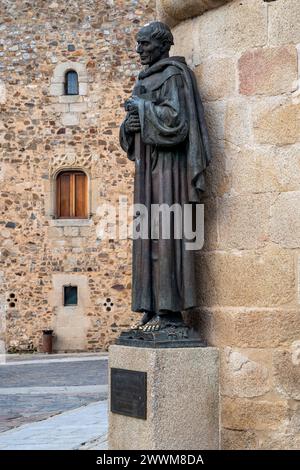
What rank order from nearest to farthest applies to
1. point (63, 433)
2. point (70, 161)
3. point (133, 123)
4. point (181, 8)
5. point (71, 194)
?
1. point (133, 123)
2. point (181, 8)
3. point (63, 433)
4. point (70, 161)
5. point (71, 194)

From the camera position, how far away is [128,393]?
454 centimetres

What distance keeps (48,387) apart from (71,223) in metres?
6.72

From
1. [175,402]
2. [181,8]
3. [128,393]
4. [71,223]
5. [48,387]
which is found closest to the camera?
[175,402]

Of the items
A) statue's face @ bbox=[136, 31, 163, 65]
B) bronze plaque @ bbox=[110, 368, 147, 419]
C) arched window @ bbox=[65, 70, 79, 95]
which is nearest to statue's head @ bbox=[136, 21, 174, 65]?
statue's face @ bbox=[136, 31, 163, 65]

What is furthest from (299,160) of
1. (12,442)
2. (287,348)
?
(12,442)

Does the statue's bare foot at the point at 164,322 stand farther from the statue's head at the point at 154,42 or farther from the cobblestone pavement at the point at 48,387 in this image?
the cobblestone pavement at the point at 48,387

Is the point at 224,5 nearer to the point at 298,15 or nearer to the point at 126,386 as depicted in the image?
the point at 298,15

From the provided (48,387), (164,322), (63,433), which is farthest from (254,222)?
(48,387)

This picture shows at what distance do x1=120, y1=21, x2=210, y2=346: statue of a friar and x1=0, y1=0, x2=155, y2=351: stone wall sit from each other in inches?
481

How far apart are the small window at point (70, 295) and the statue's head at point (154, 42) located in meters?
12.4

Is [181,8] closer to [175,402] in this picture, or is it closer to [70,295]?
[175,402]

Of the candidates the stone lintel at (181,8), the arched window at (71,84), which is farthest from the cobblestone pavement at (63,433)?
the arched window at (71,84)

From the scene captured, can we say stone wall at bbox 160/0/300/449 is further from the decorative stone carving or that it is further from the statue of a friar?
the decorative stone carving

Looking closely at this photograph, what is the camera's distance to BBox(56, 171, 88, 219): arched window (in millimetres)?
17438
